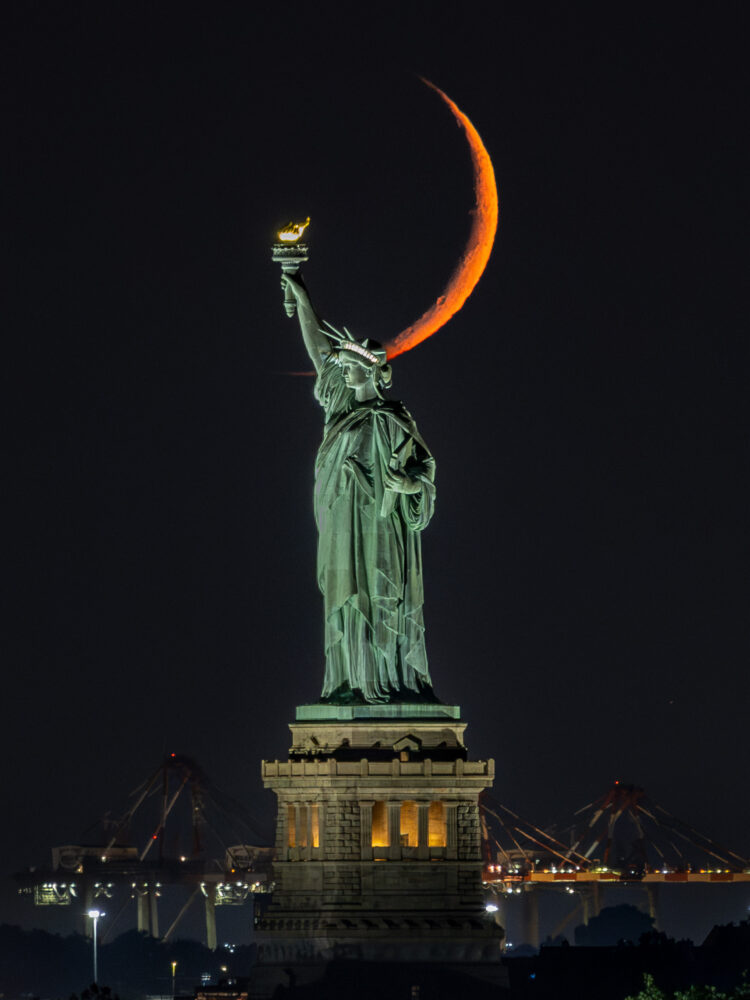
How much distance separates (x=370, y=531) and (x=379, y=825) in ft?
29.5


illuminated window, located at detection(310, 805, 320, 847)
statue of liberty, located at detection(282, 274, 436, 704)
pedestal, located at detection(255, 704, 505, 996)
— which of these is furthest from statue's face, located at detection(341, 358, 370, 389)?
illuminated window, located at detection(310, 805, 320, 847)

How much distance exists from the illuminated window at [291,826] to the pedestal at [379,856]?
29 millimetres

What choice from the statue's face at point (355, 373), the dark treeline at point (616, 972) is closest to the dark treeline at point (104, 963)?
the dark treeline at point (616, 972)

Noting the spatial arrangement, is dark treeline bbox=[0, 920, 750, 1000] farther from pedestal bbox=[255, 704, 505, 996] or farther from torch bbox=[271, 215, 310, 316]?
torch bbox=[271, 215, 310, 316]

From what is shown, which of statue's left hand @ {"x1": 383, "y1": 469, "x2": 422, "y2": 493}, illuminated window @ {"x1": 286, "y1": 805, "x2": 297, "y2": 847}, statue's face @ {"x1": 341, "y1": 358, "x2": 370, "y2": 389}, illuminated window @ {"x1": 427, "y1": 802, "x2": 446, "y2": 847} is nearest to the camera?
illuminated window @ {"x1": 427, "y1": 802, "x2": 446, "y2": 847}

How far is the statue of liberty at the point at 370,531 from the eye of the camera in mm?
86062

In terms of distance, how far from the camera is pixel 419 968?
82.8 metres

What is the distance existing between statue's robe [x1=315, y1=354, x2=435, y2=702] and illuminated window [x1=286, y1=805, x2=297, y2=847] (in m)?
3.69

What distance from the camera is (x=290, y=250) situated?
89188 mm

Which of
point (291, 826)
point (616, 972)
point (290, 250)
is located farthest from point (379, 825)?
point (290, 250)

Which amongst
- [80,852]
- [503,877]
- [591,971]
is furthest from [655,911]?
[591,971]

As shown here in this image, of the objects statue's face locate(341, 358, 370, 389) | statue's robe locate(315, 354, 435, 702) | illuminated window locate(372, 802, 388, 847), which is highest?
statue's face locate(341, 358, 370, 389)

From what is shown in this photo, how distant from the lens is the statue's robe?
86000mm

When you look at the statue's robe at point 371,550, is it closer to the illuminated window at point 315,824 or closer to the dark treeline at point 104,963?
the illuminated window at point 315,824
